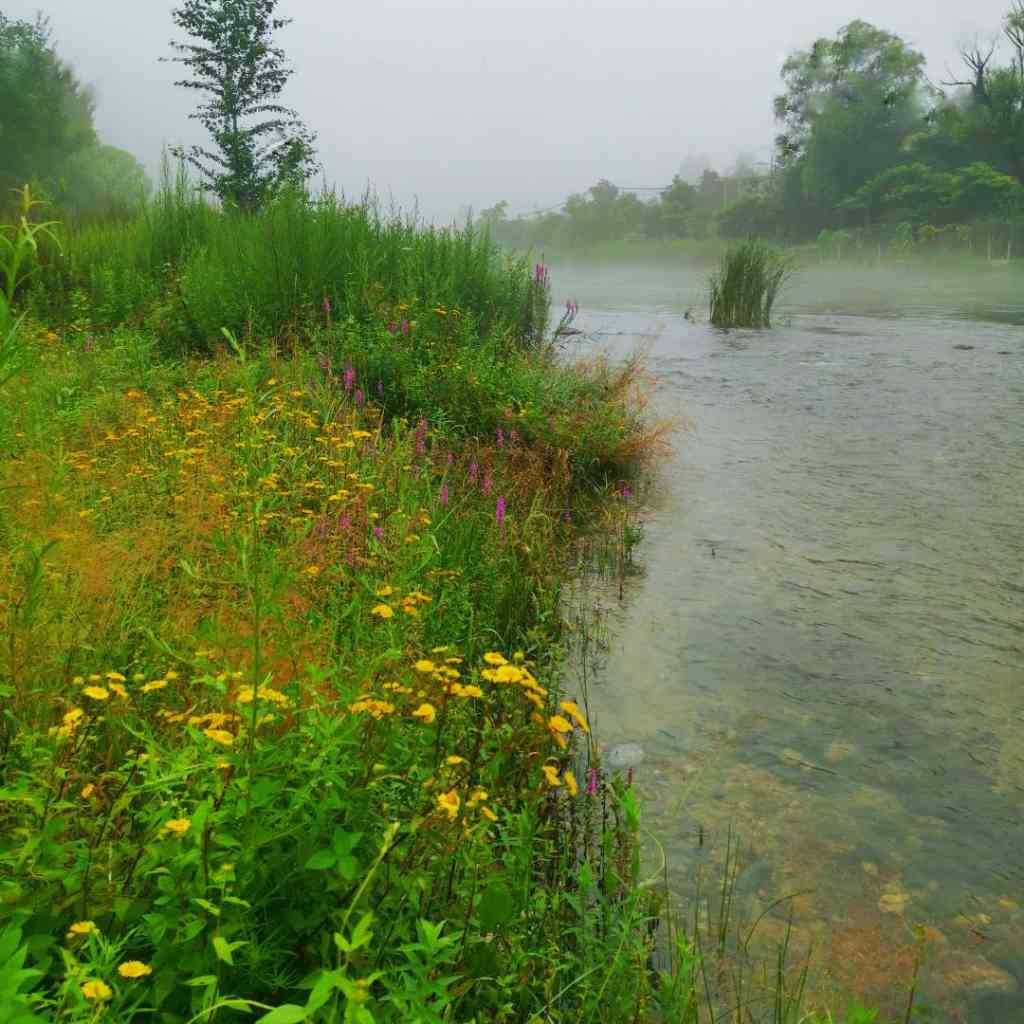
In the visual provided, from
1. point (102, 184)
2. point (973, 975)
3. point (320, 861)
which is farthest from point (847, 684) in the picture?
point (102, 184)

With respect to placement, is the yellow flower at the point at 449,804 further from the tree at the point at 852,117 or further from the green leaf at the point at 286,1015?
the tree at the point at 852,117

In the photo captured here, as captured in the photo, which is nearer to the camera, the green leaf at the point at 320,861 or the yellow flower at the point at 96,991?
the yellow flower at the point at 96,991

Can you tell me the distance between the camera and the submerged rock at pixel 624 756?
132 inches

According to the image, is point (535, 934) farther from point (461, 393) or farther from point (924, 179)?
point (924, 179)

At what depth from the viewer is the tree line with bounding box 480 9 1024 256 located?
57.9 m

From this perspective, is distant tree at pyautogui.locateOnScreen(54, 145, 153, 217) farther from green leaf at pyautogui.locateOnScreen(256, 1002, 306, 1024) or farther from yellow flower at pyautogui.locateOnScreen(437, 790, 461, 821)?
green leaf at pyautogui.locateOnScreen(256, 1002, 306, 1024)

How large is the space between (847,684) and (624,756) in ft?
3.94

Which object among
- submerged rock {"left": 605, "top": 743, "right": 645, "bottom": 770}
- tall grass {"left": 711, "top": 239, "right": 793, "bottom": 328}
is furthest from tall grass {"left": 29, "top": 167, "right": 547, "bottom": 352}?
tall grass {"left": 711, "top": 239, "right": 793, "bottom": 328}

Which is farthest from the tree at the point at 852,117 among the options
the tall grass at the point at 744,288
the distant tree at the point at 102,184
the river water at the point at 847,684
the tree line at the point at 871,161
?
the river water at the point at 847,684

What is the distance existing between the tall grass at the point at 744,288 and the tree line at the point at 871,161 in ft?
118

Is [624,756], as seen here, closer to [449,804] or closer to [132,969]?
[449,804]

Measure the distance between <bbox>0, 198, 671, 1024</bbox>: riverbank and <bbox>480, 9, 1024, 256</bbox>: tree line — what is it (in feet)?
153

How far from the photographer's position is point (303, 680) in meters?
2.51

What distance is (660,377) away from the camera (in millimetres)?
11453
